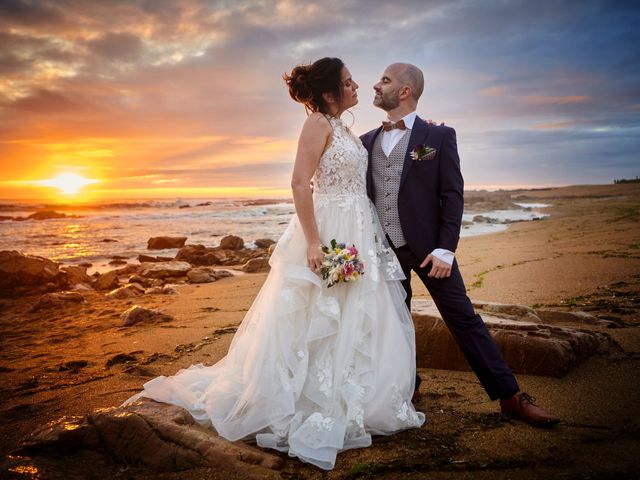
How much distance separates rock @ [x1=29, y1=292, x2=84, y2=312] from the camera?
7516 mm

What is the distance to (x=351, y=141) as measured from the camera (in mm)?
3512

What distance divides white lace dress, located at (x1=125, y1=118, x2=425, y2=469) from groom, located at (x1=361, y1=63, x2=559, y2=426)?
19cm

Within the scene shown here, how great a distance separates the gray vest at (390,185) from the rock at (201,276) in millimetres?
7149

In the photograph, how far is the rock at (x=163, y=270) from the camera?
34.1 ft

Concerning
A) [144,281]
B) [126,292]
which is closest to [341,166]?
[126,292]

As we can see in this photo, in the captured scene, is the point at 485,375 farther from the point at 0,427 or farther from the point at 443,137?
the point at 0,427

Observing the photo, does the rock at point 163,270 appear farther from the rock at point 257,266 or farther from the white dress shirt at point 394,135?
the white dress shirt at point 394,135

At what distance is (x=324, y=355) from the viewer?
3.20m

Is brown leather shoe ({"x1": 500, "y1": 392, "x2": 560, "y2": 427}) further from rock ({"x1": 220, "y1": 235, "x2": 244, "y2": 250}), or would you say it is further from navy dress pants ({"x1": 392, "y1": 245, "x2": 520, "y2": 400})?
rock ({"x1": 220, "y1": 235, "x2": 244, "y2": 250})

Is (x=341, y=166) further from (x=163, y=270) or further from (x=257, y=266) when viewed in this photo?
(x=163, y=270)

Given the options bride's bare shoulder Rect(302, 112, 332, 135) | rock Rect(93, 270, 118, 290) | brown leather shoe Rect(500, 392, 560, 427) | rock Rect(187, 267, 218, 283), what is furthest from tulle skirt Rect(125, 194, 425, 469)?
rock Rect(93, 270, 118, 290)

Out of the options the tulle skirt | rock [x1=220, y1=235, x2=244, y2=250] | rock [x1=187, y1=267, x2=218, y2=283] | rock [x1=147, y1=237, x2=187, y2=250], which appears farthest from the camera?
rock [x1=147, y1=237, x2=187, y2=250]

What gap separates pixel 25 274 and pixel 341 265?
8.42 metres

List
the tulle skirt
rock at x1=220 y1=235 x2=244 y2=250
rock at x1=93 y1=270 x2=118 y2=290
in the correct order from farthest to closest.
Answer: rock at x1=220 y1=235 x2=244 y2=250
rock at x1=93 y1=270 x2=118 y2=290
the tulle skirt
